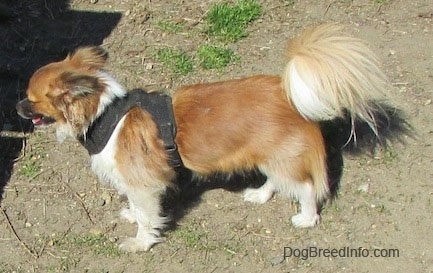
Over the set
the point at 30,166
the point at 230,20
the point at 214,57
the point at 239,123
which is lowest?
the point at 30,166

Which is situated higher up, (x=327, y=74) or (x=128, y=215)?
(x=327, y=74)

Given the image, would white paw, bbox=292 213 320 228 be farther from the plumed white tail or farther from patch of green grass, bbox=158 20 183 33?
patch of green grass, bbox=158 20 183 33

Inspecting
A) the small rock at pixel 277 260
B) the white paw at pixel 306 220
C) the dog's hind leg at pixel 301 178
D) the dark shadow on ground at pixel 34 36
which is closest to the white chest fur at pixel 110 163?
the dog's hind leg at pixel 301 178

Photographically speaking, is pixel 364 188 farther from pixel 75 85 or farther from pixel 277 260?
pixel 75 85

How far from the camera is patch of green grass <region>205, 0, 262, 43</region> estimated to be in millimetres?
6117

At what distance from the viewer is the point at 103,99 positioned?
13.5ft

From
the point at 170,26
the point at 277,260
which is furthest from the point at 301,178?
the point at 170,26

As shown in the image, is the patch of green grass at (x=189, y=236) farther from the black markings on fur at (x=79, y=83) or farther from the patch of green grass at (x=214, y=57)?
the patch of green grass at (x=214, y=57)

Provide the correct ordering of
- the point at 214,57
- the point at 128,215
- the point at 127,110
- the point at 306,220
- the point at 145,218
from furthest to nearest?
1. the point at 214,57
2. the point at 128,215
3. the point at 306,220
4. the point at 145,218
5. the point at 127,110

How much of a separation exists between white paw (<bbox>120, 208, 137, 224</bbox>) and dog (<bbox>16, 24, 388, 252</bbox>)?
0.25m

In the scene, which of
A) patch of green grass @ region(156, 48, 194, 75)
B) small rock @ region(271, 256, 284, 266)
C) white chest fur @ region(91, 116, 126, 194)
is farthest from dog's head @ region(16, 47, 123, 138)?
patch of green grass @ region(156, 48, 194, 75)

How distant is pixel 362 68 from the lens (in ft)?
13.6

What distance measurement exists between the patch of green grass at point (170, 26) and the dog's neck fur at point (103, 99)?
6.84 ft

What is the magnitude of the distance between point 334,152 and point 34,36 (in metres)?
2.55
